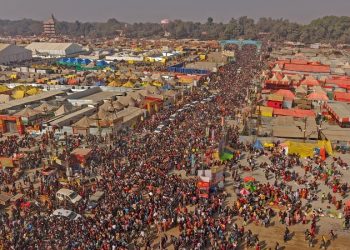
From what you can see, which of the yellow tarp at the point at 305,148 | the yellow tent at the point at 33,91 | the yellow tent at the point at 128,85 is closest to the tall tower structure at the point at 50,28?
the yellow tent at the point at 128,85

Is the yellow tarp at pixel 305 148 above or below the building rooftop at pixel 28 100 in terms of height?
below

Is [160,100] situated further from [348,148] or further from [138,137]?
[348,148]

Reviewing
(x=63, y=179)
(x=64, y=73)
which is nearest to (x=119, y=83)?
(x=64, y=73)

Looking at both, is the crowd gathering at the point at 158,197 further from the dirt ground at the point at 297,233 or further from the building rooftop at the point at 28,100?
the building rooftop at the point at 28,100

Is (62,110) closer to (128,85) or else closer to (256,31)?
(128,85)

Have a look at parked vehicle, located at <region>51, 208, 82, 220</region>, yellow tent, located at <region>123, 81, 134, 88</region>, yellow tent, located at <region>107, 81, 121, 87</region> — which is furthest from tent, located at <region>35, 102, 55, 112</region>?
parked vehicle, located at <region>51, 208, 82, 220</region>

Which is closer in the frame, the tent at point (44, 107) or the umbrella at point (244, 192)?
the umbrella at point (244, 192)

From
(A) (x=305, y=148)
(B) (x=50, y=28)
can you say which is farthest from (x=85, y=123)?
(B) (x=50, y=28)
